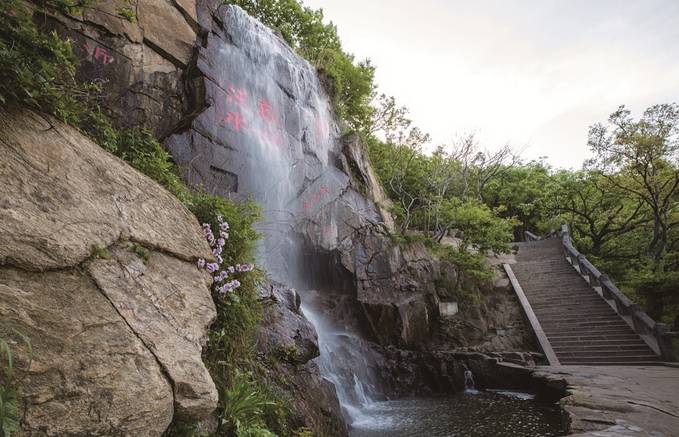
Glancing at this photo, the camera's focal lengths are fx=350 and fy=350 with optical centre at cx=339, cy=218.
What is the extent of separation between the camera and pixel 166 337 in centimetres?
292

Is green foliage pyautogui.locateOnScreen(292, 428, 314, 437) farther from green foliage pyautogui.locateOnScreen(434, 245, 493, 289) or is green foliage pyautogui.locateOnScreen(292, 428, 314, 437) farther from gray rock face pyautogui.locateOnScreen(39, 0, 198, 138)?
green foliage pyautogui.locateOnScreen(434, 245, 493, 289)

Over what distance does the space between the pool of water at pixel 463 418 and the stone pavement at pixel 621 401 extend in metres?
0.62

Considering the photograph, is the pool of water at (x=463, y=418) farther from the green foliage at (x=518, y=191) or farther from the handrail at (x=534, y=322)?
the green foliage at (x=518, y=191)

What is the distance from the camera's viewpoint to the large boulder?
6.98 feet

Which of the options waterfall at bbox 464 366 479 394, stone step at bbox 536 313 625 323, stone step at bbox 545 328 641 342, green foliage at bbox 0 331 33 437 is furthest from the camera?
stone step at bbox 536 313 625 323

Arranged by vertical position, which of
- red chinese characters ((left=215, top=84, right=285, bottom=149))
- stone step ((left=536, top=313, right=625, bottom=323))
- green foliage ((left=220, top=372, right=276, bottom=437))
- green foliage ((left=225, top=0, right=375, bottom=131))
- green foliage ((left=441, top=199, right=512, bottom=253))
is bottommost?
green foliage ((left=220, top=372, right=276, bottom=437))

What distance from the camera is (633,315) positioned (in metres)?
11.7

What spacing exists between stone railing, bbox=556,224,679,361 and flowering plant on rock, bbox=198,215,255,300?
12572mm

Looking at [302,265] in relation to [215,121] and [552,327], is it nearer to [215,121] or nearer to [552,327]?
[215,121]

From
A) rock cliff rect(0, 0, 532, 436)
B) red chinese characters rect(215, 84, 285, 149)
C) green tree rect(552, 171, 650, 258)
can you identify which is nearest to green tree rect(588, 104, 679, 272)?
green tree rect(552, 171, 650, 258)

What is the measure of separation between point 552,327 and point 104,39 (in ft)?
51.9

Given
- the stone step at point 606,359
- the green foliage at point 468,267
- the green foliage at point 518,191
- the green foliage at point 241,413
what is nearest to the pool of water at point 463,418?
the stone step at point 606,359

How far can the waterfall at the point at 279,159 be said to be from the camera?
8727 mm

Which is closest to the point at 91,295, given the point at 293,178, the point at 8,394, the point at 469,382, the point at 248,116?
the point at 8,394
